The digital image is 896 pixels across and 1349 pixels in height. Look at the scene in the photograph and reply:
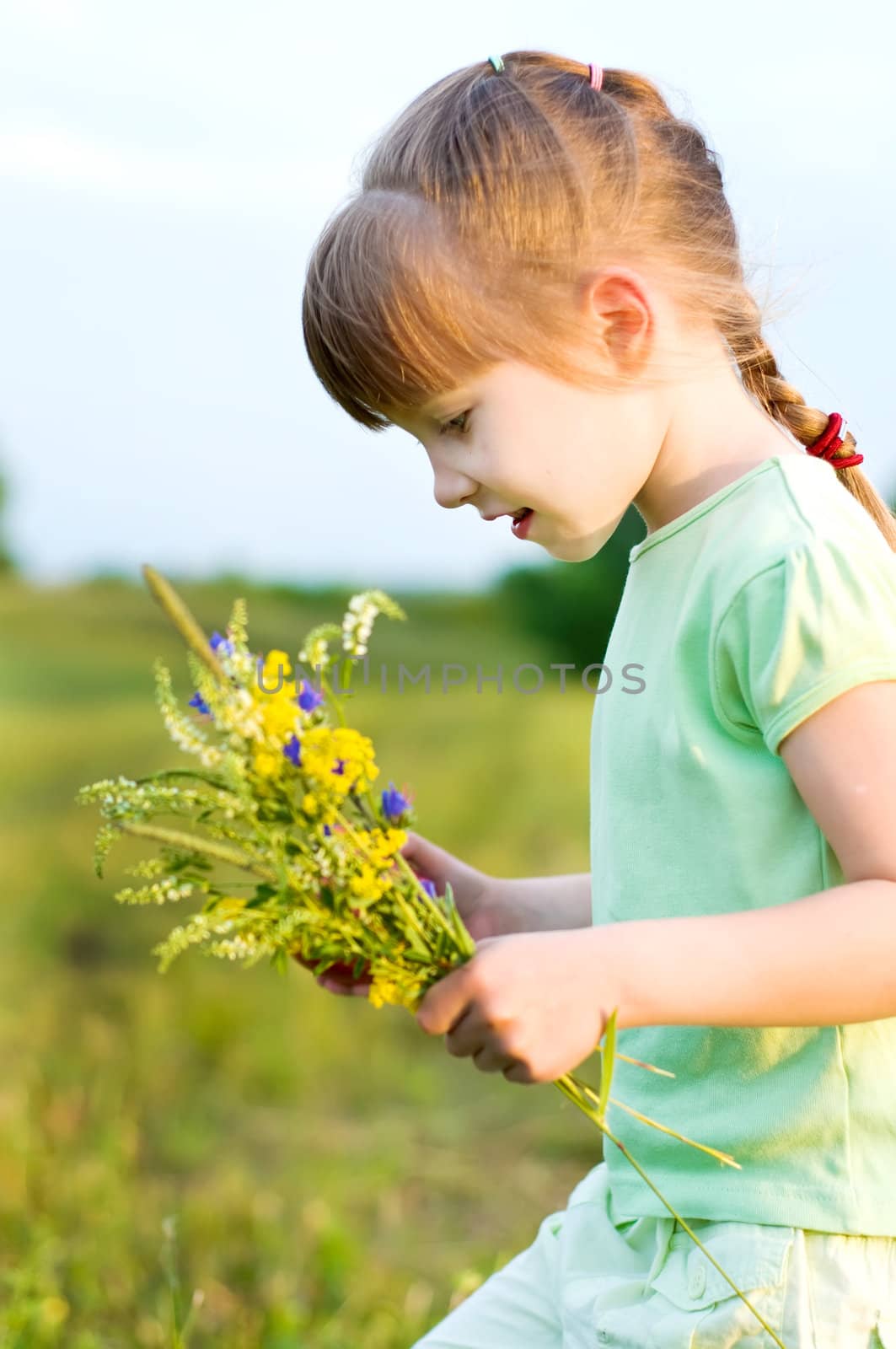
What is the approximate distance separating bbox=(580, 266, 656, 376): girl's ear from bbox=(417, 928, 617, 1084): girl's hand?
637 mm

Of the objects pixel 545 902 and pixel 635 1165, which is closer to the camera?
pixel 635 1165

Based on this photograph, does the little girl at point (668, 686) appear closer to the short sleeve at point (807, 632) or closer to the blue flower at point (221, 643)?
the short sleeve at point (807, 632)

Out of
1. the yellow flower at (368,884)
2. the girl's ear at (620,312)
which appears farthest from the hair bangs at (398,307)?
the yellow flower at (368,884)

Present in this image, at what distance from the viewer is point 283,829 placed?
49.0 inches

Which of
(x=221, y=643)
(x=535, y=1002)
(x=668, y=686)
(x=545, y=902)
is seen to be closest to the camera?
(x=535, y=1002)

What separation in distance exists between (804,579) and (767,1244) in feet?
2.02

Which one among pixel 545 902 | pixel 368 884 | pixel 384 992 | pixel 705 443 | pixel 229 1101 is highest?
pixel 705 443

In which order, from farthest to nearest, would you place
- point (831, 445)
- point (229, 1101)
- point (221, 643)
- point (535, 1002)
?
point (229, 1101), point (831, 445), point (221, 643), point (535, 1002)

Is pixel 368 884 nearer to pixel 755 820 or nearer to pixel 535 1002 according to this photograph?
pixel 535 1002

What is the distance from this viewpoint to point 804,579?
4.16 ft

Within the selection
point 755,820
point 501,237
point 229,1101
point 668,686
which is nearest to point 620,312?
point 501,237

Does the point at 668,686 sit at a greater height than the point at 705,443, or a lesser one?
lesser

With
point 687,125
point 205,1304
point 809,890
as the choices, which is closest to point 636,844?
point 809,890

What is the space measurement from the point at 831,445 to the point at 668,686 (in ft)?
1.42
